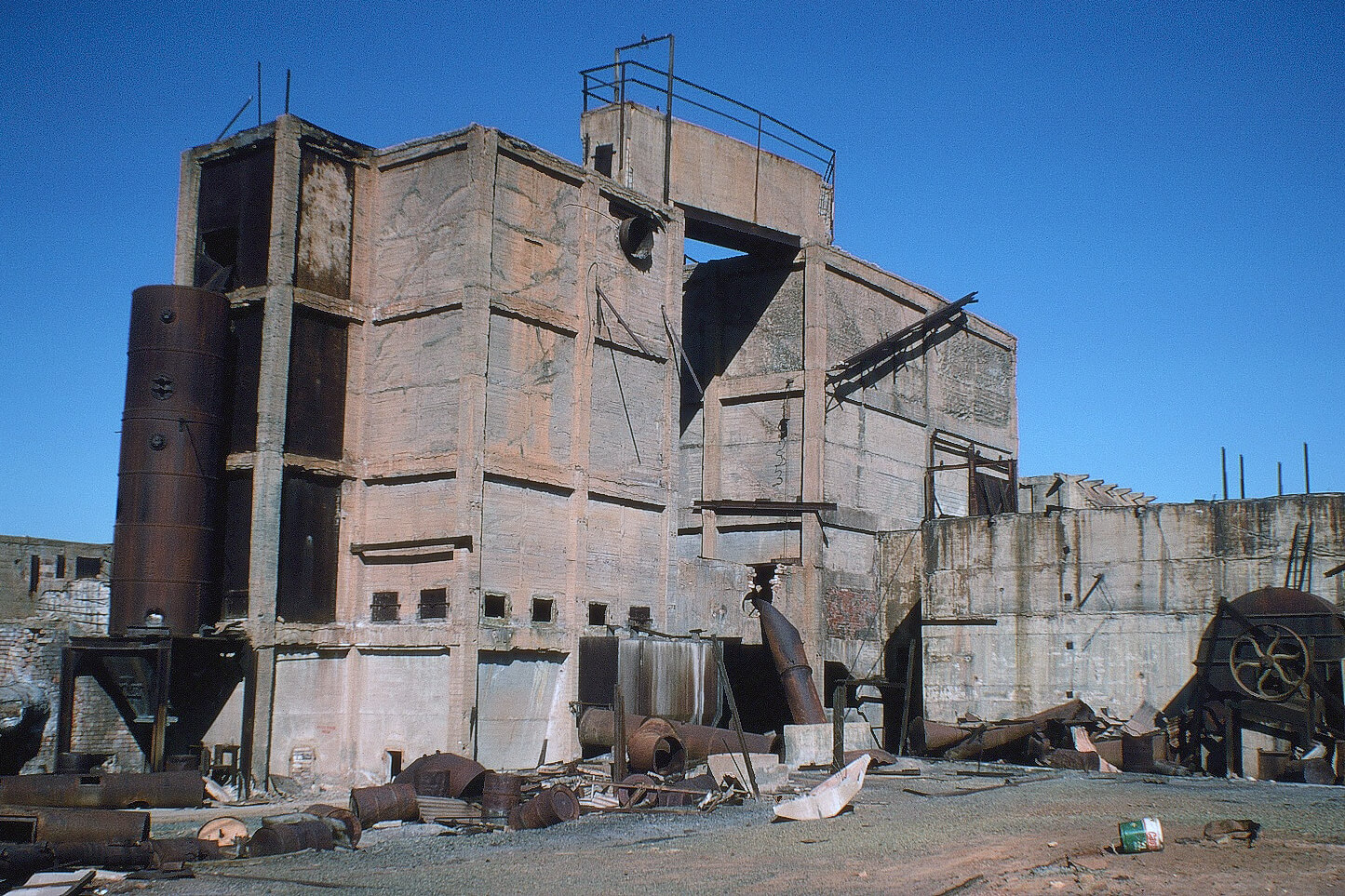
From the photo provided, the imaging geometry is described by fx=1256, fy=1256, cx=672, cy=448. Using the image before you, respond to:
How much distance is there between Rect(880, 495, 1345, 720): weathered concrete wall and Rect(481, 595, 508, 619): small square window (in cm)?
996

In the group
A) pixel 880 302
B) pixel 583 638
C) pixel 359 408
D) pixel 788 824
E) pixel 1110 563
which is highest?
pixel 880 302

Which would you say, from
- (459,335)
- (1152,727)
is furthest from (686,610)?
(1152,727)

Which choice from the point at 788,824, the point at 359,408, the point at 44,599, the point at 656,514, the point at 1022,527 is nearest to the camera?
the point at 788,824

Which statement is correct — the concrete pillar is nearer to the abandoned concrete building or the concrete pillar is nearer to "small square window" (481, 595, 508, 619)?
the abandoned concrete building

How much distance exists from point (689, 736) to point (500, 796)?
3.90 m

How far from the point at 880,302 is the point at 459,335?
12505mm

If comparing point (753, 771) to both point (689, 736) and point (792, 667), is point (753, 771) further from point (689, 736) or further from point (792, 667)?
point (792, 667)

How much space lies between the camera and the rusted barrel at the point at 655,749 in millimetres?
18062

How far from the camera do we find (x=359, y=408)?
70.1ft

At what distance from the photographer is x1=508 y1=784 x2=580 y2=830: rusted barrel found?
1500 cm

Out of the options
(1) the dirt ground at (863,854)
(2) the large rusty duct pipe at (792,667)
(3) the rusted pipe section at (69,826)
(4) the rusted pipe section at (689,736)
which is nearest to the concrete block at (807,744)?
(4) the rusted pipe section at (689,736)

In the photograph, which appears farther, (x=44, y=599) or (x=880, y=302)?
(x=880, y=302)

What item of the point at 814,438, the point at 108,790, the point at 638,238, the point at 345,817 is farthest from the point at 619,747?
the point at 814,438

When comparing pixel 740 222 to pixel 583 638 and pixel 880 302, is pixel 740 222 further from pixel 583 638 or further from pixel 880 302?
pixel 583 638
